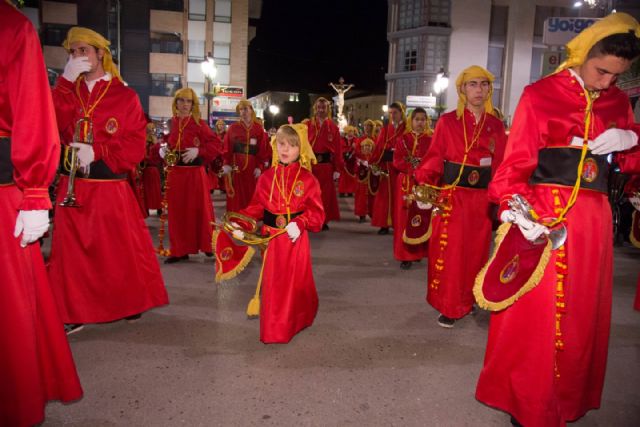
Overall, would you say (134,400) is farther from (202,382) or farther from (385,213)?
(385,213)

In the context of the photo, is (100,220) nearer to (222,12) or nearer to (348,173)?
(348,173)

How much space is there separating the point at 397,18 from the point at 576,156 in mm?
37911

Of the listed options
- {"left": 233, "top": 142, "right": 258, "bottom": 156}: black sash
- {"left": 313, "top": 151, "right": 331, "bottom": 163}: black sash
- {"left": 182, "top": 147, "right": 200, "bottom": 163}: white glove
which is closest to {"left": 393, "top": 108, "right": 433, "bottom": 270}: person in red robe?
{"left": 313, "top": 151, "right": 331, "bottom": 163}: black sash

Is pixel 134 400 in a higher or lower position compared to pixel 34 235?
lower

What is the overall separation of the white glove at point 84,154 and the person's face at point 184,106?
3044 mm

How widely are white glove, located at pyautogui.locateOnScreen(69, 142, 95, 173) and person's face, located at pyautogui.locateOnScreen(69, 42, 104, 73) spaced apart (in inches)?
26.4

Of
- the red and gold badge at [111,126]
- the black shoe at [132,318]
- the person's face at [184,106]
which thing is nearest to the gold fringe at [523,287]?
the red and gold badge at [111,126]

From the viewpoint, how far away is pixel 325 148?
10.0 metres

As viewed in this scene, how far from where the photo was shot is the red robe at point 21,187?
2.37m

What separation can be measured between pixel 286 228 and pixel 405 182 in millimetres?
3794

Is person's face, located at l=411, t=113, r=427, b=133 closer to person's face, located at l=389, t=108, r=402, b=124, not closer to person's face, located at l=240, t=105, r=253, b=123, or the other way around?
person's face, located at l=389, t=108, r=402, b=124

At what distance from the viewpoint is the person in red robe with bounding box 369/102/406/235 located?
8.78m

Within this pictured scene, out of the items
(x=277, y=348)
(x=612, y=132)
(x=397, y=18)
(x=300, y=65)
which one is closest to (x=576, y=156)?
(x=612, y=132)

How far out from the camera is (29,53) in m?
2.38
